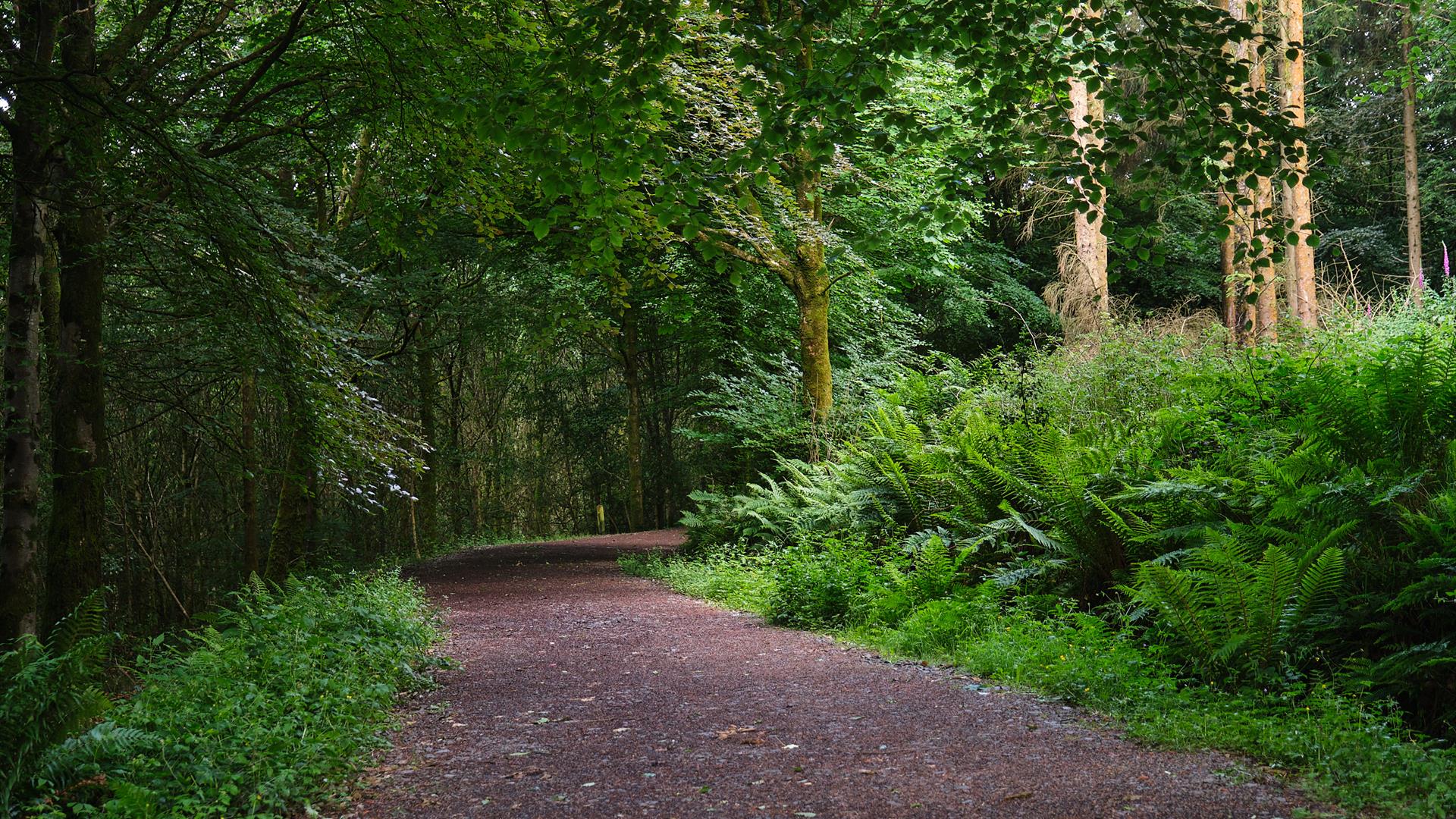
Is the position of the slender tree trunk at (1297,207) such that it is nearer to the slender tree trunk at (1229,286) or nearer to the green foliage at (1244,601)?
the slender tree trunk at (1229,286)

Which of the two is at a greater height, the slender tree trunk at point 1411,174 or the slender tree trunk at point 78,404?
the slender tree trunk at point 1411,174

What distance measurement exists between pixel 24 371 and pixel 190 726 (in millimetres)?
4522

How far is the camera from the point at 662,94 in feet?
15.8

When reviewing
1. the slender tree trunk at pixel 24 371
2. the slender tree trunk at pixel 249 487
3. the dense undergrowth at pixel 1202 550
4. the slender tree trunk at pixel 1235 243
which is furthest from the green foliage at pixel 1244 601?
the slender tree trunk at pixel 249 487

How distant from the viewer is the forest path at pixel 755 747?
360 cm

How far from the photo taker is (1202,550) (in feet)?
17.3

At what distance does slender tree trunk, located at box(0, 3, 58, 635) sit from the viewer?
6.66 metres

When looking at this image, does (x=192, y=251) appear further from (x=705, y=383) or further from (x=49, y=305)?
(x=705, y=383)

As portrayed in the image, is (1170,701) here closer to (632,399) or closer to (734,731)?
(734,731)

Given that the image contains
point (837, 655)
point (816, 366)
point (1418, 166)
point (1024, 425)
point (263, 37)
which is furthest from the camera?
point (1418, 166)

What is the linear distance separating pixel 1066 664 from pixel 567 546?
15.5 meters

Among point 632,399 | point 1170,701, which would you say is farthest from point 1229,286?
point 1170,701

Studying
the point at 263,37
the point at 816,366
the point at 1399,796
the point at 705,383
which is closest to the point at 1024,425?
the point at 816,366

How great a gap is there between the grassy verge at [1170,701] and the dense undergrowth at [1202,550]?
16 mm
